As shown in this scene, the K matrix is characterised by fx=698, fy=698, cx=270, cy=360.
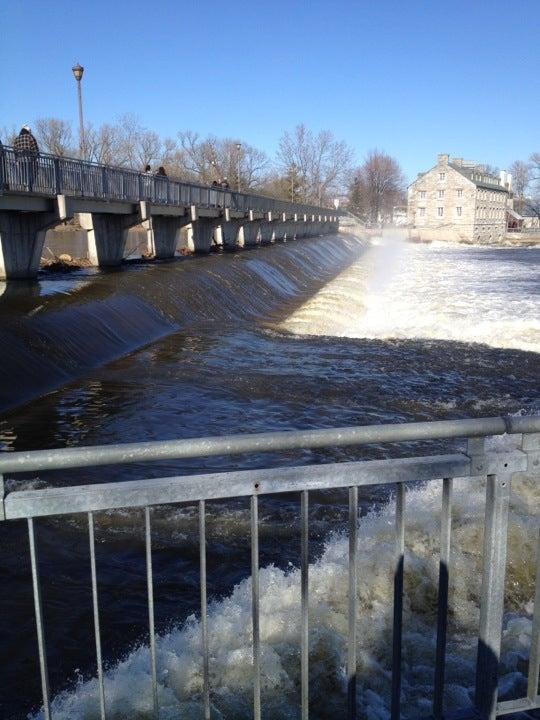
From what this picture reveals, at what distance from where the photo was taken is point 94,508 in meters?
2.46

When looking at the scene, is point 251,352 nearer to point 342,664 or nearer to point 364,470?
point 342,664

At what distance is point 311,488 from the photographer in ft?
8.47

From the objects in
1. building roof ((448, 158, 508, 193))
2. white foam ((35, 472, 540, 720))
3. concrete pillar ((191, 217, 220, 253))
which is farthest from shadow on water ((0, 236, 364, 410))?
building roof ((448, 158, 508, 193))

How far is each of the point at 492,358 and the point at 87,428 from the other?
9.27 meters

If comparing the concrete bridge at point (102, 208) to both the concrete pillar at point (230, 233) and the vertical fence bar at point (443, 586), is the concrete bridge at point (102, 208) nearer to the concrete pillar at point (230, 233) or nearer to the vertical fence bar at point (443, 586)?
the concrete pillar at point (230, 233)

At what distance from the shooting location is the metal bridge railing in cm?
241

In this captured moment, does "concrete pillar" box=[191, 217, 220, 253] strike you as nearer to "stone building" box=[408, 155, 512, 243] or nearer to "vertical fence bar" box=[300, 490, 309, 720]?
"vertical fence bar" box=[300, 490, 309, 720]

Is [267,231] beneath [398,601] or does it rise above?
above

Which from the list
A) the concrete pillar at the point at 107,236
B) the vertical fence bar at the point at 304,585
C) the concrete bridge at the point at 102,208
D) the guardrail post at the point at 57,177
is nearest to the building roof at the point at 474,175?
the concrete bridge at the point at 102,208

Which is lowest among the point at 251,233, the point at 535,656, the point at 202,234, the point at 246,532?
the point at 246,532

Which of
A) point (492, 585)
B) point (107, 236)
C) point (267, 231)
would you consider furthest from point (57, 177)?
point (267, 231)

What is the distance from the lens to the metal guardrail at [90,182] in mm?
16016

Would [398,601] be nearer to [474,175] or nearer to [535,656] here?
[535,656]

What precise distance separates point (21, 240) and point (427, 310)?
12.1 metres
